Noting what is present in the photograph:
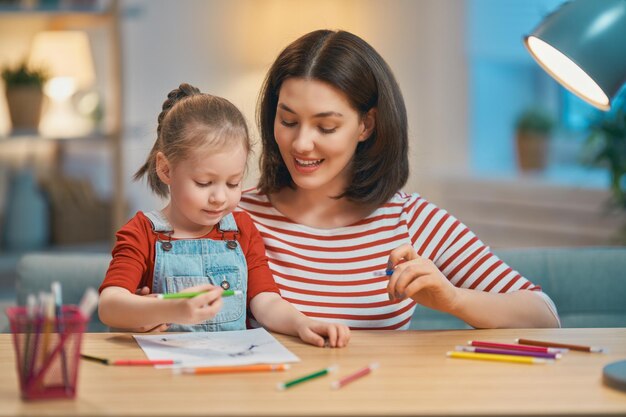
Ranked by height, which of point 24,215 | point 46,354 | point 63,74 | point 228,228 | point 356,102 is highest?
point 63,74

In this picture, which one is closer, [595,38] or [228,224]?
[595,38]

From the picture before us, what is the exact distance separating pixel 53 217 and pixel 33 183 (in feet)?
0.59

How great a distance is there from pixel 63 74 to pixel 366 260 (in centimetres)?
282

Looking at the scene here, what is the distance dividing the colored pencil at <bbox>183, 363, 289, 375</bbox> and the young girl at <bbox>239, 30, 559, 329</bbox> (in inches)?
19.2

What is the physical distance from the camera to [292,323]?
5.31 feet

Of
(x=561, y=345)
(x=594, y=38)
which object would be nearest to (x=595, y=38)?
(x=594, y=38)

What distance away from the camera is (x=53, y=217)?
4.31 metres

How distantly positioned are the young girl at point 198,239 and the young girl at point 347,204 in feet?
0.65

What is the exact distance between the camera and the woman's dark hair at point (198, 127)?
1.62 meters

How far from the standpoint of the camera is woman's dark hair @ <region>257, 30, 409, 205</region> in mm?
1880

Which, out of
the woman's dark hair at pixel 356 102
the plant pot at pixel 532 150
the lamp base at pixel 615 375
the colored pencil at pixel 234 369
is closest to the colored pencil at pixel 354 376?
the colored pencil at pixel 234 369

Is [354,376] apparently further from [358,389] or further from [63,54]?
[63,54]

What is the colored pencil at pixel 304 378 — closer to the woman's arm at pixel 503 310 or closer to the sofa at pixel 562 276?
the woman's arm at pixel 503 310

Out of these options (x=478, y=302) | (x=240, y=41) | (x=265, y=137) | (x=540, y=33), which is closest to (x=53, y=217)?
(x=240, y=41)
